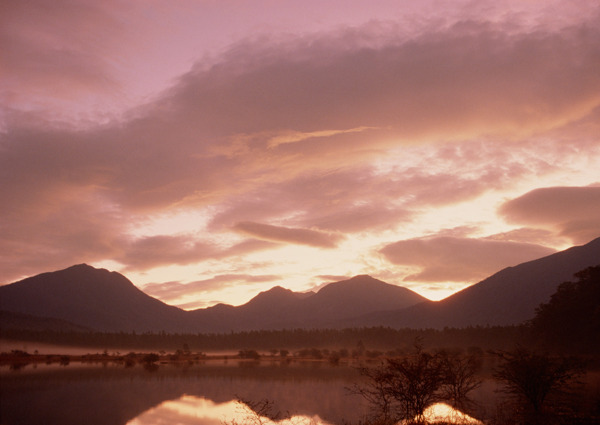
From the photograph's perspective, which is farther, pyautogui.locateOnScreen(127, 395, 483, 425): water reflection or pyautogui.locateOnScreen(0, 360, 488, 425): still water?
pyautogui.locateOnScreen(0, 360, 488, 425): still water

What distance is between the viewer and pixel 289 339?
176m

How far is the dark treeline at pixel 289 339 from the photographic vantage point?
469ft

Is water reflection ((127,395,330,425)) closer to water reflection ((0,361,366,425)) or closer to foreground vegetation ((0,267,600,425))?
water reflection ((0,361,366,425))

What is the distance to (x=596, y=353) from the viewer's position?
65.3m

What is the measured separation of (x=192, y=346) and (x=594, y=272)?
480ft

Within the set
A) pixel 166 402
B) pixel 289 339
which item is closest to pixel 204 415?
pixel 166 402

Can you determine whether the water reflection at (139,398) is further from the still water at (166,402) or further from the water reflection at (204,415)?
the water reflection at (204,415)

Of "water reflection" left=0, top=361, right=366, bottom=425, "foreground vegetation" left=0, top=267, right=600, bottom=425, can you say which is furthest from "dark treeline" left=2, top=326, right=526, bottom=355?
"water reflection" left=0, top=361, right=366, bottom=425

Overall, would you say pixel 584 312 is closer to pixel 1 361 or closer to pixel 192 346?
pixel 1 361

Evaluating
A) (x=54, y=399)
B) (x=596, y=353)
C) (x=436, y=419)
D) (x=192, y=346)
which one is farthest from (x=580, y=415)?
(x=192, y=346)

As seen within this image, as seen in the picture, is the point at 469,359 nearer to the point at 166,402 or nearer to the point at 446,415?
the point at 446,415

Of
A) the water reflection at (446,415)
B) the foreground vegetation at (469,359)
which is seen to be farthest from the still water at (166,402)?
the foreground vegetation at (469,359)

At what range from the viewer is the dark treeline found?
142875mm

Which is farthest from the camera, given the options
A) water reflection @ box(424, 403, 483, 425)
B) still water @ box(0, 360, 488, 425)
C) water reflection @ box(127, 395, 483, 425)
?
still water @ box(0, 360, 488, 425)
